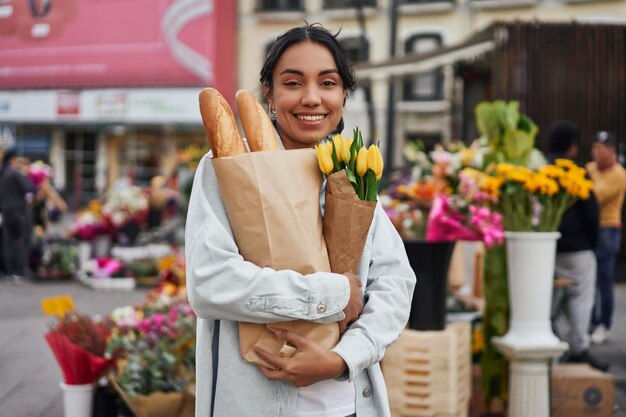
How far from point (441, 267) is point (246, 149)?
2.42 m

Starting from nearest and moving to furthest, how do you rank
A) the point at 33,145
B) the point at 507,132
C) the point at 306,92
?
1. the point at 306,92
2. the point at 507,132
3. the point at 33,145

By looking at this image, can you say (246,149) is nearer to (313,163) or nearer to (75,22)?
(313,163)

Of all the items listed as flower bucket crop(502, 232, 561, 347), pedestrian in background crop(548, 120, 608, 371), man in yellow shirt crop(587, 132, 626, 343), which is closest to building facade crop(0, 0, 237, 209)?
man in yellow shirt crop(587, 132, 626, 343)

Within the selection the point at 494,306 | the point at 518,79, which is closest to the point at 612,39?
the point at 518,79

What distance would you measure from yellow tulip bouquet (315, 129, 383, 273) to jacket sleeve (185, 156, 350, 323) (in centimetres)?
8

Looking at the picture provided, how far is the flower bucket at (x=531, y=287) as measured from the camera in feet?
14.4

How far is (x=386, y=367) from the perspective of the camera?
4156 mm

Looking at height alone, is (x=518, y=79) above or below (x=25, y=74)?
below

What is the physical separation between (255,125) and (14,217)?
1063cm

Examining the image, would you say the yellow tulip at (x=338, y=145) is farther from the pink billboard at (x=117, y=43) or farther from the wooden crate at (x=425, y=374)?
the pink billboard at (x=117, y=43)

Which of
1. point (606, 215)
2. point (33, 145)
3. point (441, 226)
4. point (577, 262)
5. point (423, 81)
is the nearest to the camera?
point (441, 226)

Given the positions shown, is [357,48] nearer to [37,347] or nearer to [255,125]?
[37,347]

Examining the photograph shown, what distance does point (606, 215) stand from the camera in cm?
740

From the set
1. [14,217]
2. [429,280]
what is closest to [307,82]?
[429,280]
